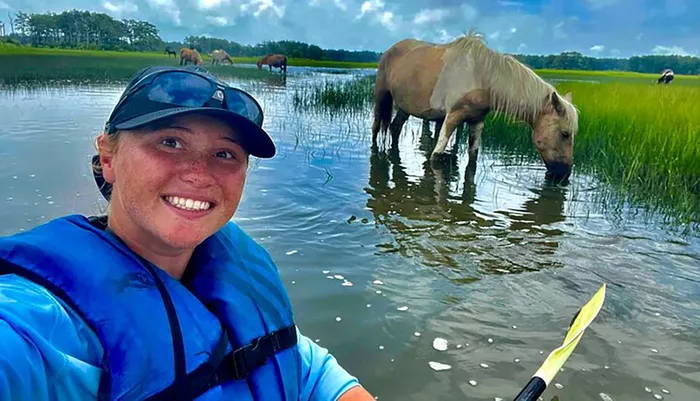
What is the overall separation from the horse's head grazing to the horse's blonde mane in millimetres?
20

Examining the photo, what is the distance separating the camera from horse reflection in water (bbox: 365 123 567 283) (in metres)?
4.55

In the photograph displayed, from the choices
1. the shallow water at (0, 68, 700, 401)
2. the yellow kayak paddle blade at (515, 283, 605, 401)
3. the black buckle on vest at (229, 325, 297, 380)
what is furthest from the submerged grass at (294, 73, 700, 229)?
the black buckle on vest at (229, 325, 297, 380)

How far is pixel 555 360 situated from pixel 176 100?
175 cm

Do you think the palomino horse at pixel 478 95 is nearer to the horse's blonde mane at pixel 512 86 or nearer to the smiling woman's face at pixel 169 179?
the horse's blonde mane at pixel 512 86

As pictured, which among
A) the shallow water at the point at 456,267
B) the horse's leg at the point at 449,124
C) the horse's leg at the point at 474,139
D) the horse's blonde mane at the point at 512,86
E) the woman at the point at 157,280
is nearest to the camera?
the woman at the point at 157,280

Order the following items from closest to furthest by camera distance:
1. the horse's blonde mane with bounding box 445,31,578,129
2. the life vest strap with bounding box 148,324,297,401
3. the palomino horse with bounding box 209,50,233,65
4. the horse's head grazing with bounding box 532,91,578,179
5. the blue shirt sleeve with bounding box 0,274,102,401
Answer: the blue shirt sleeve with bounding box 0,274,102,401, the life vest strap with bounding box 148,324,297,401, the horse's head grazing with bounding box 532,91,578,179, the horse's blonde mane with bounding box 445,31,578,129, the palomino horse with bounding box 209,50,233,65

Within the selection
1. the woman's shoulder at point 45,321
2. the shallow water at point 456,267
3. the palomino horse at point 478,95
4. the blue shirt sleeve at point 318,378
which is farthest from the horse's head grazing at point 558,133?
the woman's shoulder at point 45,321

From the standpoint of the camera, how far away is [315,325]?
338 centimetres

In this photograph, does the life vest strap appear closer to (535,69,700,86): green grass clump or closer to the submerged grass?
the submerged grass

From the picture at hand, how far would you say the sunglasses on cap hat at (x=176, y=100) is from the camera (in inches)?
49.5

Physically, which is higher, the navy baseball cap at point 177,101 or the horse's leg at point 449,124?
the navy baseball cap at point 177,101

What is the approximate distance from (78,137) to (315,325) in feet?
26.6

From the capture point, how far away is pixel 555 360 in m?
2.07

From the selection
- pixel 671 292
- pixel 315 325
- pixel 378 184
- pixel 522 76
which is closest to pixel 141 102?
pixel 315 325
